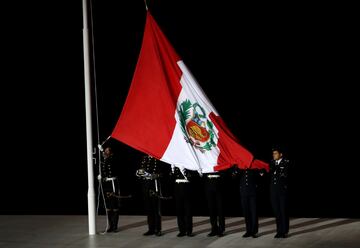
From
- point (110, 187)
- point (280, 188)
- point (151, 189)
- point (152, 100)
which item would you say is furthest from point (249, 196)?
point (110, 187)

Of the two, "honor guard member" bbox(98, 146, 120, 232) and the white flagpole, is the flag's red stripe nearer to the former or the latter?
the white flagpole

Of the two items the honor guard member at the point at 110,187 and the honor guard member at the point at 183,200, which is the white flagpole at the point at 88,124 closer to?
the honor guard member at the point at 110,187

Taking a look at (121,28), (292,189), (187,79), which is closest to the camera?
(187,79)

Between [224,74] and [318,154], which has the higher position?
[224,74]

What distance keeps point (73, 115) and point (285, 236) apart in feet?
30.2

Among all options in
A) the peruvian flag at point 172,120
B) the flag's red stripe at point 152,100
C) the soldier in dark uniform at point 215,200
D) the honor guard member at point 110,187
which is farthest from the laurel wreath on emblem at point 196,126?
the honor guard member at point 110,187

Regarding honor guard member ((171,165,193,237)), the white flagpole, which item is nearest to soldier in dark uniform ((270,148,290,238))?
honor guard member ((171,165,193,237))

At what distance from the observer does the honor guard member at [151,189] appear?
11.5 m

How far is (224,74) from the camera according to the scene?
17.7 m

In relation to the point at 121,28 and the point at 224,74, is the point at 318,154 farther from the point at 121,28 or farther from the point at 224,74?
the point at 121,28

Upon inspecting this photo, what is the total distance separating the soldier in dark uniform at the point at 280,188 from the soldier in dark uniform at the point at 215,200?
892 mm

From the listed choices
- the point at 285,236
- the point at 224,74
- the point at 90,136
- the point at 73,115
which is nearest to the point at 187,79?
the point at 90,136

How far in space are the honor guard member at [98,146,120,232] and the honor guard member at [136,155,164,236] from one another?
1.86 feet

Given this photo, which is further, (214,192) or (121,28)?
(121,28)
